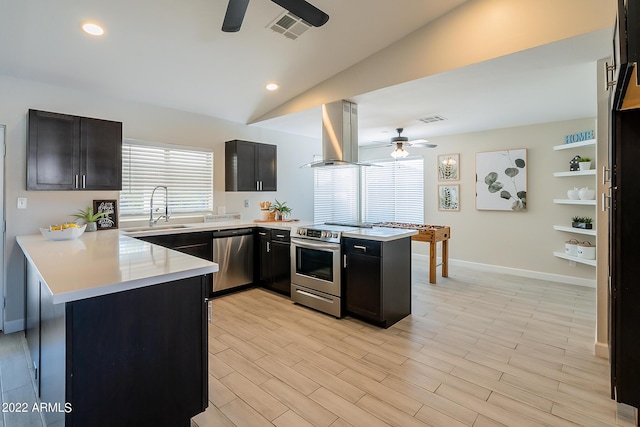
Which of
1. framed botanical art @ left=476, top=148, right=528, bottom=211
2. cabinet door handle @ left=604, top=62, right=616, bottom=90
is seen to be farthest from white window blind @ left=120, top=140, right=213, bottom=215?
framed botanical art @ left=476, top=148, right=528, bottom=211

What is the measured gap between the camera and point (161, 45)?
2953mm

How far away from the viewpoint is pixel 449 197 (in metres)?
5.94

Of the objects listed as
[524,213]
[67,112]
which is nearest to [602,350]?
[524,213]

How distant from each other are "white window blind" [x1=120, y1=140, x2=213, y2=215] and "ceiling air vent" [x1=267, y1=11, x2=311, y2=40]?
2264 mm

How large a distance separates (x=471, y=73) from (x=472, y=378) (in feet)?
8.65

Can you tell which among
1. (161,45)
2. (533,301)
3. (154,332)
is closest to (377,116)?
(161,45)

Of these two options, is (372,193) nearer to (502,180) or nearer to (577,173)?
(502,180)

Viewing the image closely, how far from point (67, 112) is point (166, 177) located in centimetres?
126

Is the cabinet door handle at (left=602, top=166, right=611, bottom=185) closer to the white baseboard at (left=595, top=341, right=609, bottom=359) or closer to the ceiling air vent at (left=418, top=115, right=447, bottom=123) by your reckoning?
the white baseboard at (left=595, top=341, right=609, bottom=359)

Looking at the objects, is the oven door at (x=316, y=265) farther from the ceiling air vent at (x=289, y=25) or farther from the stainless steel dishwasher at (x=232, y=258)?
the ceiling air vent at (x=289, y=25)

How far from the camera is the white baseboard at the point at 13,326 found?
123 inches

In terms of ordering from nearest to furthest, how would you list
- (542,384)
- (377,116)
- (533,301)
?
1. (542,384)
2. (533,301)
3. (377,116)

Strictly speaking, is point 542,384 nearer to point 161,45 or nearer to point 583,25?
point 583,25

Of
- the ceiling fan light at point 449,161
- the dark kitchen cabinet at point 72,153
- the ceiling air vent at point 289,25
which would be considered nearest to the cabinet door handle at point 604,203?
the ceiling air vent at point 289,25
